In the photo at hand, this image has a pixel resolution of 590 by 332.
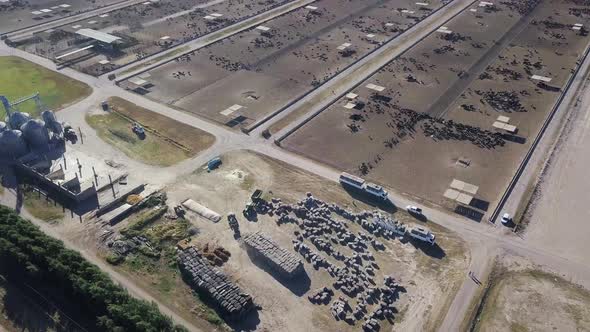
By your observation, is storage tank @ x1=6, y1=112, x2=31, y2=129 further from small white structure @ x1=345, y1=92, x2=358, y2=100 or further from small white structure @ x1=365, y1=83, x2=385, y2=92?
small white structure @ x1=365, y1=83, x2=385, y2=92

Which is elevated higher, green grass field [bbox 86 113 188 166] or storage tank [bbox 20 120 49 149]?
storage tank [bbox 20 120 49 149]

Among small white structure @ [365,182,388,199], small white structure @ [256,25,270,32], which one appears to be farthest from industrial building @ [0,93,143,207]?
small white structure @ [256,25,270,32]

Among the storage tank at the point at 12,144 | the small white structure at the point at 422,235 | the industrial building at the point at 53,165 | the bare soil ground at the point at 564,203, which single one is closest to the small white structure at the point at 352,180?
the small white structure at the point at 422,235

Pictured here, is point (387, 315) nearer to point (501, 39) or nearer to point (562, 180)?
point (562, 180)

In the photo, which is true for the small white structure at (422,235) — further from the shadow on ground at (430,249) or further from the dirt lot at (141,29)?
the dirt lot at (141,29)

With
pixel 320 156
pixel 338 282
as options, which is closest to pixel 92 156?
pixel 320 156

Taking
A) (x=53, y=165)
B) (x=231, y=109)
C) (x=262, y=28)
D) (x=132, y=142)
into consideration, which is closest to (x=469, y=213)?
(x=231, y=109)
